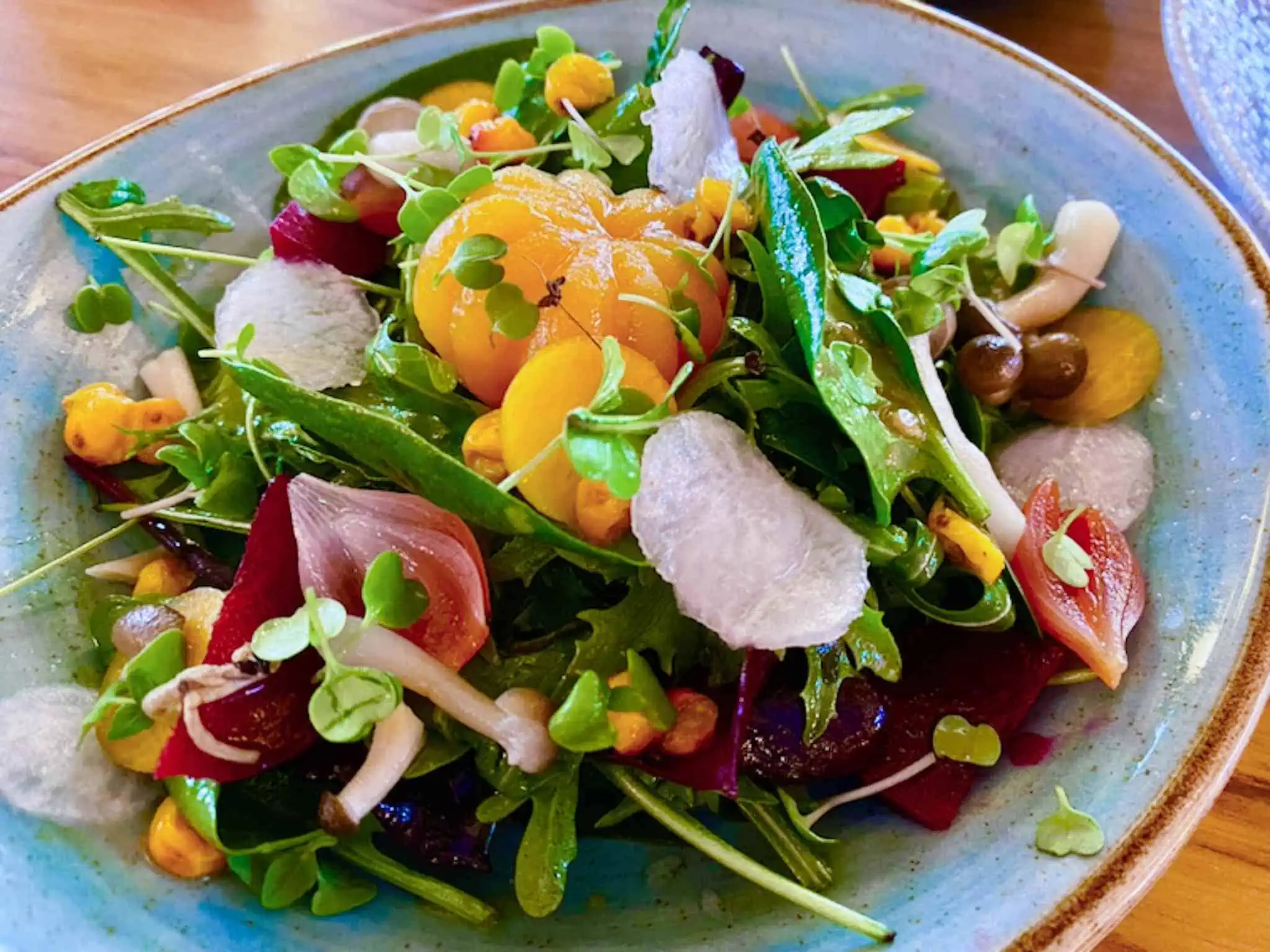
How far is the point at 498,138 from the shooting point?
4.10ft

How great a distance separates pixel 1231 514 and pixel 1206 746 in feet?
0.85

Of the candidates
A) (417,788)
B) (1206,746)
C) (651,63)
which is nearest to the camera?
(1206,746)

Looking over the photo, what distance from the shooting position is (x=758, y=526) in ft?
2.87

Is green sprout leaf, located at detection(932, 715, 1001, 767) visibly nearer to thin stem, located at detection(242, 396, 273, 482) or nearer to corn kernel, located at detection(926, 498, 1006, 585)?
corn kernel, located at detection(926, 498, 1006, 585)

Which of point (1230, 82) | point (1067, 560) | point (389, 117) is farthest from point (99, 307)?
point (1230, 82)

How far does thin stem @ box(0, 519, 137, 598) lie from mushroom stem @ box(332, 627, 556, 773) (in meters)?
0.40

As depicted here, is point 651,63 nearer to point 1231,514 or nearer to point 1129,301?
point 1129,301

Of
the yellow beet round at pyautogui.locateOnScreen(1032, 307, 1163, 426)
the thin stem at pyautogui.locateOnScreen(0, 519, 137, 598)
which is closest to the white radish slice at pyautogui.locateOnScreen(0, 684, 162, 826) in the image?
the thin stem at pyautogui.locateOnScreen(0, 519, 137, 598)

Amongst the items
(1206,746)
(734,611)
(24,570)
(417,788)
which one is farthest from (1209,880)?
(24,570)

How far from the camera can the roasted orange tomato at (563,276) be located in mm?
951

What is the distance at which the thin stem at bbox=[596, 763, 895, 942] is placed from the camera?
0.83 metres

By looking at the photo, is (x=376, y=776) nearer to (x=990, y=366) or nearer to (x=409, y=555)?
(x=409, y=555)

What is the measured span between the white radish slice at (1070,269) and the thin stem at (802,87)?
0.41 m

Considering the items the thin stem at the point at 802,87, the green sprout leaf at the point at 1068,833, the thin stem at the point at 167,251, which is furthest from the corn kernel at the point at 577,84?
the green sprout leaf at the point at 1068,833
